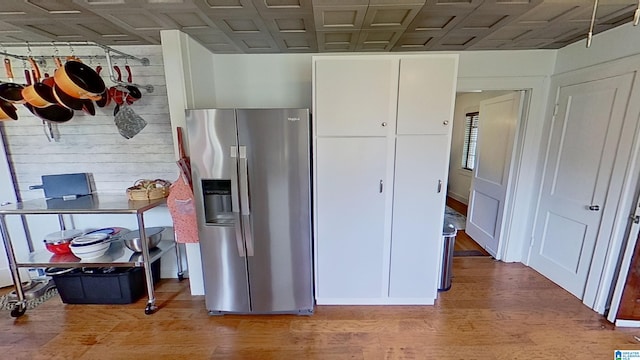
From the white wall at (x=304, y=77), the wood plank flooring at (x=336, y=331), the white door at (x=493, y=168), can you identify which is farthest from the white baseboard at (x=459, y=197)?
the wood plank flooring at (x=336, y=331)

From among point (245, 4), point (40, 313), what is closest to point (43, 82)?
point (245, 4)

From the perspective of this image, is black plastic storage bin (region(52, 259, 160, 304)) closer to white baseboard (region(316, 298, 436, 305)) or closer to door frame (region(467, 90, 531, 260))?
white baseboard (region(316, 298, 436, 305))

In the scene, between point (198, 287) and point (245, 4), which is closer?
point (245, 4)

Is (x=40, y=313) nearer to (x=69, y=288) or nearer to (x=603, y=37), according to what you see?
(x=69, y=288)

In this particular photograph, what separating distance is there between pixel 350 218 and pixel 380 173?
1.43 ft

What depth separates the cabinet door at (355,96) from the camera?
6.63 ft

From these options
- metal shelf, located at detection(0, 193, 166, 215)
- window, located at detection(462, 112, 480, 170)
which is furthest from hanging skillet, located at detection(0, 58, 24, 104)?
window, located at detection(462, 112, 480, 170)

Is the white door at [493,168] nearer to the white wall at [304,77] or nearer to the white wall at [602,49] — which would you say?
the white wall at [304,77]

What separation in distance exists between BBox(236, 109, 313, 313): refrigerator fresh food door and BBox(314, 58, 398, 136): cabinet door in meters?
0.23

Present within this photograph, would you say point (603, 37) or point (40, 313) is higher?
point (603, 37)

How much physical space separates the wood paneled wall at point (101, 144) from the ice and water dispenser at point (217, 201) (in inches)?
31.1

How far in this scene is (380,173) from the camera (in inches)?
84.8

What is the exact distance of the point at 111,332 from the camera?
212 cm

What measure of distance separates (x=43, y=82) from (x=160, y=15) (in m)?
1.11
